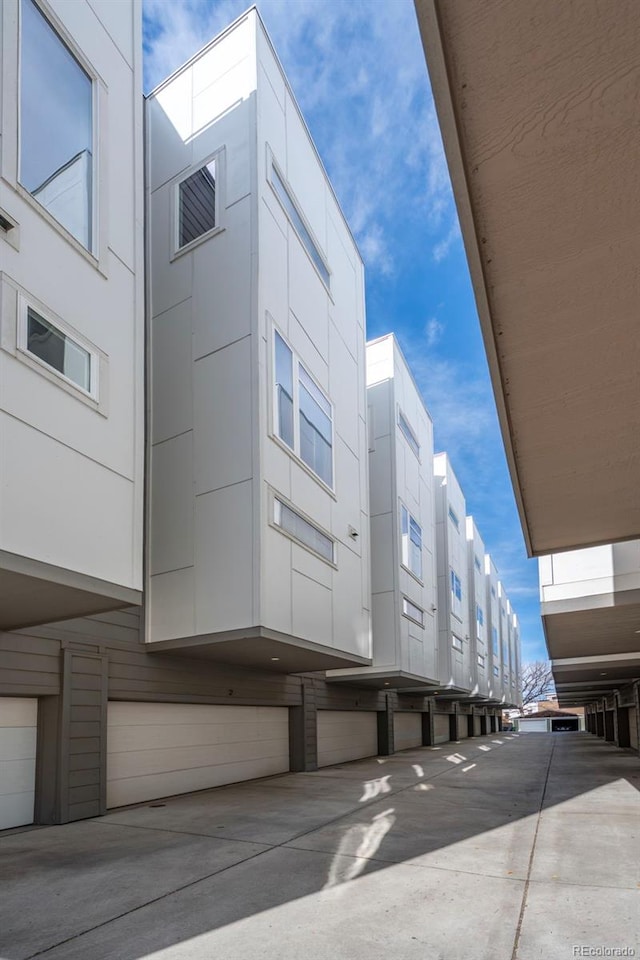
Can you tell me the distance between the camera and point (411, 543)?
61.6ft

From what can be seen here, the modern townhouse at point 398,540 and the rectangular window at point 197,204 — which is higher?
the rectangular window at point 197,204

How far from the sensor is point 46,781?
7648mm

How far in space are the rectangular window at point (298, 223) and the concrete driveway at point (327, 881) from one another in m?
9.03

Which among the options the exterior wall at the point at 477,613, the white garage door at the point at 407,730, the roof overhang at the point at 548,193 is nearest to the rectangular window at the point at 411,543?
the white garage door at the point at 407,730

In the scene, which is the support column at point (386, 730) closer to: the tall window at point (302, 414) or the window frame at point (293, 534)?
Answer: the window frame at point (293, 534)

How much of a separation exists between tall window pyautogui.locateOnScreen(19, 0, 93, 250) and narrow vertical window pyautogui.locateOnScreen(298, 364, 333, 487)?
4756mm

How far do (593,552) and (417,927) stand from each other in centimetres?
771

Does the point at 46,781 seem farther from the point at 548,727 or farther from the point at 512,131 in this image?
the point at 548,727

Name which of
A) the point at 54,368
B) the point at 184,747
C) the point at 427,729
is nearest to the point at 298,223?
the point at 54,368

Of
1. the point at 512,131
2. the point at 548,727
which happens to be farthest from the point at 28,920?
the point at 548,727

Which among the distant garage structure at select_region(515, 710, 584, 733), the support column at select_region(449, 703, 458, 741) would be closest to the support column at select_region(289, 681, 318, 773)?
the support column at select_region(449, 703, 458, 741)

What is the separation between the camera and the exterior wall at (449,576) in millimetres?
22641

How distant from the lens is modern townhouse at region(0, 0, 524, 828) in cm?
633

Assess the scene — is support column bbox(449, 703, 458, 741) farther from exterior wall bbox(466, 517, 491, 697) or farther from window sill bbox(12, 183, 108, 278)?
window sill bbox(12, 183, 108, 278)
